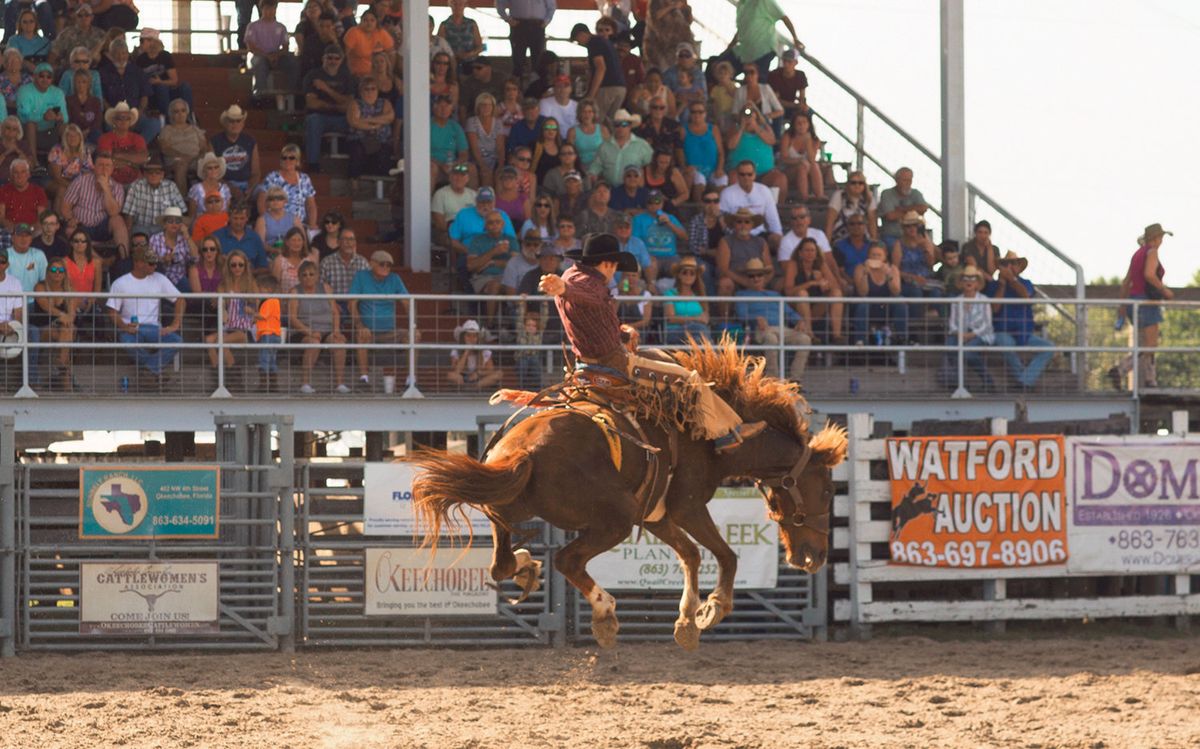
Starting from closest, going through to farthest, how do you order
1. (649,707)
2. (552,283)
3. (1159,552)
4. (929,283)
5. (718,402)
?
(552,283)
(718,402)
(649,707)
(1159,552)
(929,283)

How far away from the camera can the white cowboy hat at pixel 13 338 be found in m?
14.0

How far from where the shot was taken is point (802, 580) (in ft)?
48.0

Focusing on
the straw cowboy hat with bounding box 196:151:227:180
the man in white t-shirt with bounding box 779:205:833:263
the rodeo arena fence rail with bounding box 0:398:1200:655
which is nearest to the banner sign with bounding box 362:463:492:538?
the rodeo arena fence rail with bounding box 0:398:1200:655

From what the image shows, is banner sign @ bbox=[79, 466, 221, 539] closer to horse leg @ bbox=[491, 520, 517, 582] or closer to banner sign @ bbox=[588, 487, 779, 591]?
banner sign @ bbox=[588, 487, 779, 591]

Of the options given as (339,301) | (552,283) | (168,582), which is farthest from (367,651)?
(552,283)

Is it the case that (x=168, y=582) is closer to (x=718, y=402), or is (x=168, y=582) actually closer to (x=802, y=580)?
(x=802, y=580)

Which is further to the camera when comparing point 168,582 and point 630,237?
point 630,237

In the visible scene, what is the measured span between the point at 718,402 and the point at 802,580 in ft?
17.7

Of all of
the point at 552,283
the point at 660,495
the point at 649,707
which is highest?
the point at 552,283

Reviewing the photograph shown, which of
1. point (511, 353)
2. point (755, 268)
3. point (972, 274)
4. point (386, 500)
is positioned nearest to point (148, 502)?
point (386, 500)

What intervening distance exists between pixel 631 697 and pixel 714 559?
2.49 meters

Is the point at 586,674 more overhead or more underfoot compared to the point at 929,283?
more underfoot

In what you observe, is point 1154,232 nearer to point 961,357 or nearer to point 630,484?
point 961,357

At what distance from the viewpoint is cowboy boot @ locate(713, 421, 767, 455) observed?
9508mm
